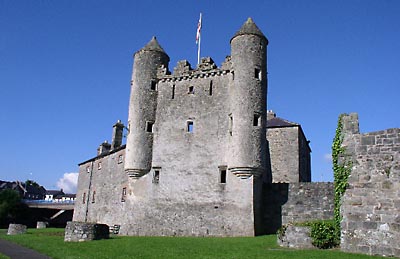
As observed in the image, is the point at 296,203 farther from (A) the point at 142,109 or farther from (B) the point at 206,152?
(A) the point at 142,109

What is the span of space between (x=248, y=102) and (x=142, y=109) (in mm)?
7952

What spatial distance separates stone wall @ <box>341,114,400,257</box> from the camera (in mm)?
14523

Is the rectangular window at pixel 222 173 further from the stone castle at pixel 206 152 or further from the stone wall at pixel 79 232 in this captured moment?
the stone wall at pixel 79 232

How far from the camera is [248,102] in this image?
82.3 feet

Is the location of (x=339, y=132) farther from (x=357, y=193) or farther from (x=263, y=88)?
(x=263, y=88)

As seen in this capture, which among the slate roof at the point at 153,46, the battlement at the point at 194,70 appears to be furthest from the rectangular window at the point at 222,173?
the slate roof at the point at 153,46

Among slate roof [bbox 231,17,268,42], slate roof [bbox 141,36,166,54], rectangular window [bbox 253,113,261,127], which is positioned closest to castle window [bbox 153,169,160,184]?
rectangular window [bbox 253,113,261,127]

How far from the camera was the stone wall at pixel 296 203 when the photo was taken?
944 inches

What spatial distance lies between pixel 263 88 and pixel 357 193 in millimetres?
11844

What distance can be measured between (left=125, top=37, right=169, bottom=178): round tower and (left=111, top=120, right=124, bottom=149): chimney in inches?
489

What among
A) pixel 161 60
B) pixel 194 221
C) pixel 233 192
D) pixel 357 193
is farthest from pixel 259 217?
pixel 161 60

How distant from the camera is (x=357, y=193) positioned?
15.4m

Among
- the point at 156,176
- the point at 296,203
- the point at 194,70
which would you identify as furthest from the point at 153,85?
the point at 296,203

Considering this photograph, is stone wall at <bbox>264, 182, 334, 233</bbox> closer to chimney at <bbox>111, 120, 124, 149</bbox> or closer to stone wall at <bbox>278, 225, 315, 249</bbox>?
stone wall at <bbox>278, 225, 315, 249</bbox>
